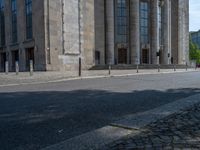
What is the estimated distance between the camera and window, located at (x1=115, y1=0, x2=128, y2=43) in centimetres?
5619

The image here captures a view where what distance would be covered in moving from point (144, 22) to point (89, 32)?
1891cm

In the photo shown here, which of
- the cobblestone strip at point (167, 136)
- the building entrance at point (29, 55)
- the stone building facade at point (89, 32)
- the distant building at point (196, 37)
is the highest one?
the distant building at point (196, 37)

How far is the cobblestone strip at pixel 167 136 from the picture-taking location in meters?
4.31

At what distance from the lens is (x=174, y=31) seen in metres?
68.0

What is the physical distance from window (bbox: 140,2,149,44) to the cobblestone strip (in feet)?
175

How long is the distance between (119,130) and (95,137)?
0.65 metres

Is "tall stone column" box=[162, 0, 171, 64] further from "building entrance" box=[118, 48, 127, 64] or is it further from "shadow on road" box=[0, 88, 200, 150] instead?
"shadow on road" box=[0, 88, 200, 150]

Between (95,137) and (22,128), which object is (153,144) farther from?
(22,128)

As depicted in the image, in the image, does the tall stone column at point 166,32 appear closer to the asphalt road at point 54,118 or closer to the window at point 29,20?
the window at point 29,20

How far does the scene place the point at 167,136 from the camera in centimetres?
483

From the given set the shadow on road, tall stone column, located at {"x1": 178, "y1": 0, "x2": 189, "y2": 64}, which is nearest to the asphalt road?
the shadow on road

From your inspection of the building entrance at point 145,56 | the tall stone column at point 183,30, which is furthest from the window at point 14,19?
the tall stone column at point 183,30

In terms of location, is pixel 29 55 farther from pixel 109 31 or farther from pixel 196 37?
pixel 196 37

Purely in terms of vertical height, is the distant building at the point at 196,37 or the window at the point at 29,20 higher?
the distant building at the point at 196,37
